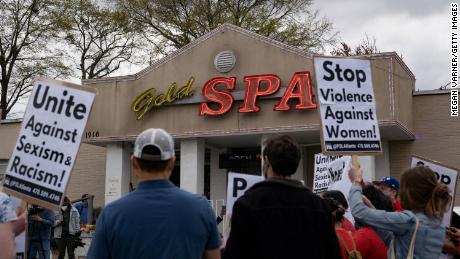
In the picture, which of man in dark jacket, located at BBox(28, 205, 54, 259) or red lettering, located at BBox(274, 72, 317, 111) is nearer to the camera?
man in dark jacket, located at BBox(28, 205, 54, 259)

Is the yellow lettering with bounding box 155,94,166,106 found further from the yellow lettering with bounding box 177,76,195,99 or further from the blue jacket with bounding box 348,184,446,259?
the blue jacket with bounding box 348,184,446,259

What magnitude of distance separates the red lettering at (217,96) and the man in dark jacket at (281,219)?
17.4 metres

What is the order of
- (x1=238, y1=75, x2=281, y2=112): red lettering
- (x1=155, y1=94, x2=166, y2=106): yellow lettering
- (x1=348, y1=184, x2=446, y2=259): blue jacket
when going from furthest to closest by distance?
(x1=155, y1=94, x2=166, y2=106): yellow lettering → (x1=238, y1=75, x2=281, y2=112): red lettering → (x1=348, y1=184, x2=446, y2=259): blue jacket

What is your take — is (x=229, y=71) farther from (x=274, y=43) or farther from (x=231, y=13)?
(x=231, y=13)

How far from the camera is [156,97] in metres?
22.6

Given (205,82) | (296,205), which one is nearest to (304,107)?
(205,82)

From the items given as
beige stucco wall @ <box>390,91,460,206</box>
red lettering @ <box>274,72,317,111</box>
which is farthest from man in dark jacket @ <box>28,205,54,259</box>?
beige stucco wall @ <box>390,91,460,206</box>

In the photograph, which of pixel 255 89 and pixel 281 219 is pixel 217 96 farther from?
pixel 281 219

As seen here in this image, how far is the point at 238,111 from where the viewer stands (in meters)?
21.2

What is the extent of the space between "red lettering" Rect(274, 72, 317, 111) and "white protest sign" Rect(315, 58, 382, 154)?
43.3 ft

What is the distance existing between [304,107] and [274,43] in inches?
108

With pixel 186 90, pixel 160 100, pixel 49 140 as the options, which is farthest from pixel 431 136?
pixel 49 140

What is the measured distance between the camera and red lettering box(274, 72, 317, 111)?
2015 centimetres

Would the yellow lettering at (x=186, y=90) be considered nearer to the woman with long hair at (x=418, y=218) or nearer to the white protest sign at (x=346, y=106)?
the white protest sign at (x=346, y=106)
